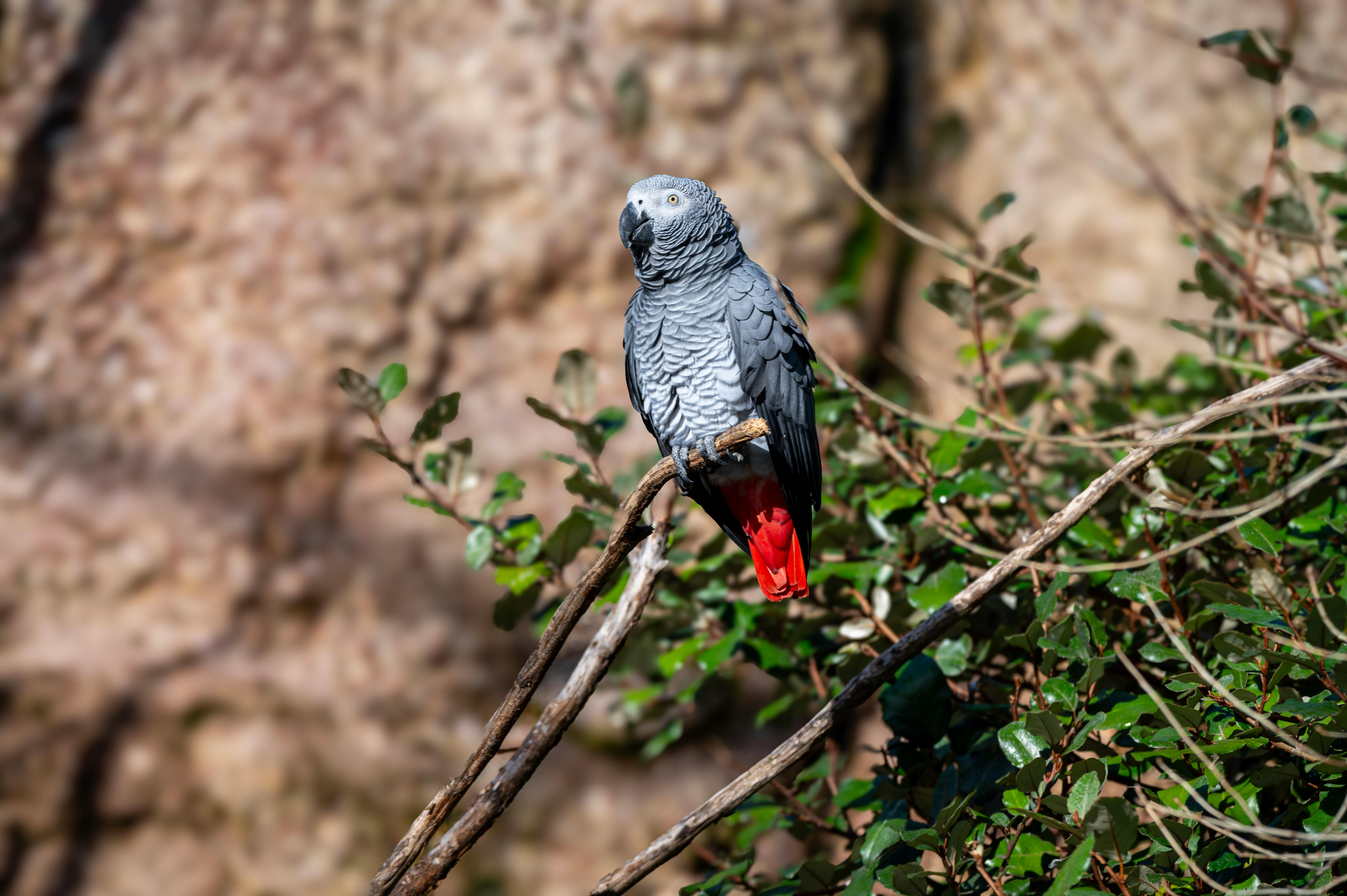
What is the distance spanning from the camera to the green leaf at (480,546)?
4.15 feet

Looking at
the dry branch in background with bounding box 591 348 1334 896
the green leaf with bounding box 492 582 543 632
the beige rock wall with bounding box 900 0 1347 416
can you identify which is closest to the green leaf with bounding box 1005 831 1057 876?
the dry branch in background with bounding box 591 348 1334 896

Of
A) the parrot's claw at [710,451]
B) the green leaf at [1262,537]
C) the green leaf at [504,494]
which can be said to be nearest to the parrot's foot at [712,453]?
the parrot's claw at [710,451]

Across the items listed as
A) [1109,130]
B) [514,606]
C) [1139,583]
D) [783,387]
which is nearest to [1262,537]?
[1139,583]

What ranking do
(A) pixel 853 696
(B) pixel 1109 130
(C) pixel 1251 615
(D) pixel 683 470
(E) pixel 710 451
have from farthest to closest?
(B) pixel 1109 130
(E) pixel 710 451
(D) pixel 683 470
(A) pixel 853 696
(C) pixel 1251 615

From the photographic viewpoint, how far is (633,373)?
141 cm

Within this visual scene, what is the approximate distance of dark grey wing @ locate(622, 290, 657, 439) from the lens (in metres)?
1.38

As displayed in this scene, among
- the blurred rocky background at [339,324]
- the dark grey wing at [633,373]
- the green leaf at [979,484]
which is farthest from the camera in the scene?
the blurred rocky background at [339,324]

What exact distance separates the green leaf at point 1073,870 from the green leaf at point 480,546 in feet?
2.60

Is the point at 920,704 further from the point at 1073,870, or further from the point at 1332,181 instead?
the point at 1332,181

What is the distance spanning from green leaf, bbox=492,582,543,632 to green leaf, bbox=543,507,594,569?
6 cm

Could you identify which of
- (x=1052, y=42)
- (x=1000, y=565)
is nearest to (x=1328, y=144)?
(x=1052, y=42)

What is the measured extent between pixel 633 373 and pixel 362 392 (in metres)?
0.41

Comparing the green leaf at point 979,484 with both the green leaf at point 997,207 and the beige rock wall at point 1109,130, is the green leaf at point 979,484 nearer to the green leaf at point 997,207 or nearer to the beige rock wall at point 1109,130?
the green leaf at point 997,207

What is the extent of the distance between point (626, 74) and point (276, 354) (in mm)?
1090
